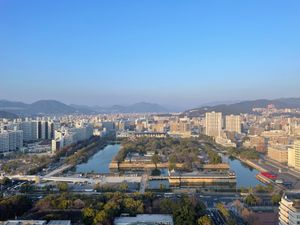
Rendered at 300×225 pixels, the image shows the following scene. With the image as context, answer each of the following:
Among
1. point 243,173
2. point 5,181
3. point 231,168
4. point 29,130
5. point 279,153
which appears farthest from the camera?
point 29,130

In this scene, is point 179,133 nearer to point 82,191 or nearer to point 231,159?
point 231,159

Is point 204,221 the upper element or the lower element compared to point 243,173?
upper

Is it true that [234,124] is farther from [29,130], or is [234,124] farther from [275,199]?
[275,199]

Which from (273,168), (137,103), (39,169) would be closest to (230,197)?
(273,168)

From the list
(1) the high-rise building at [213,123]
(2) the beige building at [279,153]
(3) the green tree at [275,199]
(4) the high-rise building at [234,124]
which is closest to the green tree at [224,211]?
(3) the green tree at [275,199]

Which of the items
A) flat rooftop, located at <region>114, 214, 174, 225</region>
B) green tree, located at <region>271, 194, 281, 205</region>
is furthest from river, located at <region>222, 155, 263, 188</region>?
flat rooftop, located at <region>114, 214, 174, 225</region>

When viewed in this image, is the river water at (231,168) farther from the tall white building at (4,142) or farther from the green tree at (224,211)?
the tall white building at (4,142)

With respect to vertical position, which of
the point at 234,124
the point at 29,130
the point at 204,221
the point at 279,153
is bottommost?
the point at 204,221

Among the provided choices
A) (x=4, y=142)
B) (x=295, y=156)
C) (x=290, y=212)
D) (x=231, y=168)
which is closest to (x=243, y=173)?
(x=231, y=168)

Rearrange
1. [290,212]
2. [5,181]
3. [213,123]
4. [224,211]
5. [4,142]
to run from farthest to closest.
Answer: [213,123]
[4,142]
[5,181]
[224,211]
[290,212]
